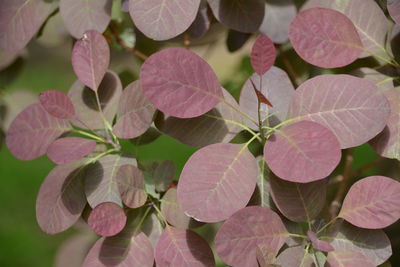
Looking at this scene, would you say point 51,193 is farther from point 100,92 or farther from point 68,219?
point 100,92

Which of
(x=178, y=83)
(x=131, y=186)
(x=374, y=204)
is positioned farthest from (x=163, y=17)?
(x=374, y=204)

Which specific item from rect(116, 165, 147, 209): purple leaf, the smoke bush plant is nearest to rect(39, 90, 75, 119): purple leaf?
the smoke bush plant

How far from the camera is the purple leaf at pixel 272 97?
721mm

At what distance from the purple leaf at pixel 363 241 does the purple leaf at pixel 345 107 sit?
12cm

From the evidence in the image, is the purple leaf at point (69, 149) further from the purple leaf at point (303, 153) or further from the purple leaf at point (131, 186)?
the purple leaf at point (303, 153)

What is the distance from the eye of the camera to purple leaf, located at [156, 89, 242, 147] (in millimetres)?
695

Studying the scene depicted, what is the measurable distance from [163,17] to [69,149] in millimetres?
225

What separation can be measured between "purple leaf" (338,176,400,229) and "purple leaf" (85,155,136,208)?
309 mm

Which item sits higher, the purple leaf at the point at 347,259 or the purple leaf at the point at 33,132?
the purple leaf at the point at 33,132

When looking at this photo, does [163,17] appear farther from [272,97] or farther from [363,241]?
[363,241]

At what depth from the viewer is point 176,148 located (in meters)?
2.02

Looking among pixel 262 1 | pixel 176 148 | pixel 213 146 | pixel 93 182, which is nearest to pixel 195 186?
pixel 213 146

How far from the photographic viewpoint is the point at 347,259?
64 centimetres

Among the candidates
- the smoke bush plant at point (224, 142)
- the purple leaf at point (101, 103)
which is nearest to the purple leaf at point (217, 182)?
the smoke bush plant at point (224, 142)
